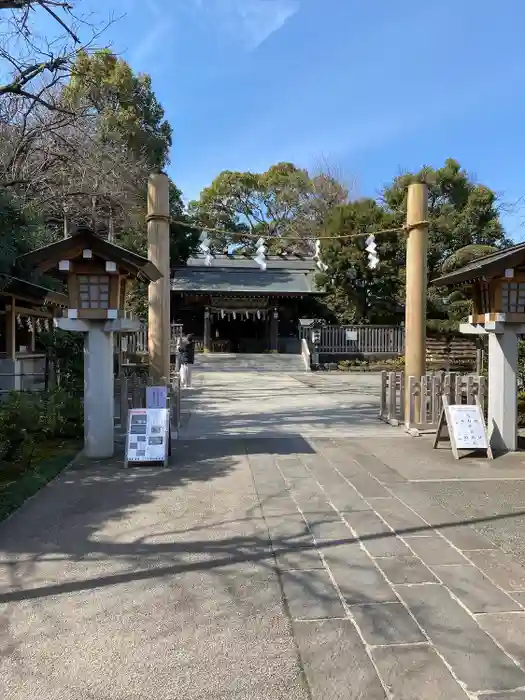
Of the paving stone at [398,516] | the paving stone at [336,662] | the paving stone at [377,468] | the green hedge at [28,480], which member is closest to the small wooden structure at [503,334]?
the paving stone at [377,468]

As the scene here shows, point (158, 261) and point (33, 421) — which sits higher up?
point (158, 261)

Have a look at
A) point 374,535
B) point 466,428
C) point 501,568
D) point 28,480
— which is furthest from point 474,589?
point 28,480

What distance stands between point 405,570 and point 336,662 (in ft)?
3.88

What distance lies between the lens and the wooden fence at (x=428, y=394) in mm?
8180

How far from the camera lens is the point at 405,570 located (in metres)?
3.56

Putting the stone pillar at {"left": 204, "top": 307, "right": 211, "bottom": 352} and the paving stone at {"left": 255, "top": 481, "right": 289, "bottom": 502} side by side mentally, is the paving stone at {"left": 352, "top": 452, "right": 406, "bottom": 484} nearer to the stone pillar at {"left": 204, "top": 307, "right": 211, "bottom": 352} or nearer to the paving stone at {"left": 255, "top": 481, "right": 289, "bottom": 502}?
the paving stone at {"left": 255, "top": 481, "right": 289, "bottom": 502}

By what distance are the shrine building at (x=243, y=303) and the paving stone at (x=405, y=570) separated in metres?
24.2

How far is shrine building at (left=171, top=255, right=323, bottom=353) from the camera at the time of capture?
28.1 m

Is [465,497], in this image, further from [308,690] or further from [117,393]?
[117,393]

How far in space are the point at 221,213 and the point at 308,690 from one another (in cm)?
4209

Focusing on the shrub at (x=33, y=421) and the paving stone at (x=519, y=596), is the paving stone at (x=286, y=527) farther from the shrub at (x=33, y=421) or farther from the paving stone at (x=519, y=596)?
the shrub at (x=33, y=421)

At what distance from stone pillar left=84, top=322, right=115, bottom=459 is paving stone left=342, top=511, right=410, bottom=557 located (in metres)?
3.66

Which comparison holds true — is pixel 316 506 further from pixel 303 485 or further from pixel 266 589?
pixel 266 589

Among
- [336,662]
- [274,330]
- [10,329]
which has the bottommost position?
[336,662]
